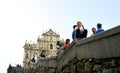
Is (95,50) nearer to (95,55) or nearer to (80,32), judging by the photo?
(95,55)

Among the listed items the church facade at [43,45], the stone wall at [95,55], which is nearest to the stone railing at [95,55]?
the stone wall at [95,55]

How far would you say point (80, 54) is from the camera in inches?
440

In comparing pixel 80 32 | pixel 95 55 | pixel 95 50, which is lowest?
pixel 95 55

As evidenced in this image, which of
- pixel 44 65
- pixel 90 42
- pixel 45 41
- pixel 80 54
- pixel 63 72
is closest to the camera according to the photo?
pixel 90 42

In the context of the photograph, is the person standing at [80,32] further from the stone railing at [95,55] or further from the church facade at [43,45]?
the church facade at [43,45]

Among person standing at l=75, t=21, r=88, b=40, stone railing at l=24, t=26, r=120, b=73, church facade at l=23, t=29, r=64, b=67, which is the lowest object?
stone railing at l=24, t=26, r=120, b=73

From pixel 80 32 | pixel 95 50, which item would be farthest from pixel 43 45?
pixel 95 50

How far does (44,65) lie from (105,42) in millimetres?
9715

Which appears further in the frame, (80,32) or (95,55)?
(80,32)

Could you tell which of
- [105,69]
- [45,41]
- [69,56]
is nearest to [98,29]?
[69,56]

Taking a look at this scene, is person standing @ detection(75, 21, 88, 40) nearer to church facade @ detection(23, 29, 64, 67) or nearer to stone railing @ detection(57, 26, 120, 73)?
stone railing @ detection(57, 26, 120, 73)

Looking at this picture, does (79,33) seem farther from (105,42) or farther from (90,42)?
(105,42)

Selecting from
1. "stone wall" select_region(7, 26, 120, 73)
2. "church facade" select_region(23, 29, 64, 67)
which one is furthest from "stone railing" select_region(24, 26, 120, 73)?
"church facade" select_region(23, 29, 64, 67)

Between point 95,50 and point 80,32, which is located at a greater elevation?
point 80,32
